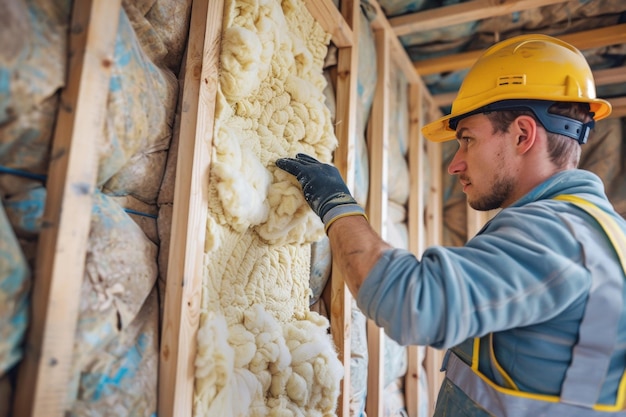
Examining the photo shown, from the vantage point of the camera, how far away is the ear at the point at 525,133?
1.10 m

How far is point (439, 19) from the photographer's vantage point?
2.07m

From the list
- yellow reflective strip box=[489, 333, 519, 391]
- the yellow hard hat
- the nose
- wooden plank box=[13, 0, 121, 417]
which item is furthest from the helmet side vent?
wooden plank box=[13, 0, 121, 417]

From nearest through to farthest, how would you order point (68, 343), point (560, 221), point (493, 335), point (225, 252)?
point (68, 343), point (560, 221), point (493, 335), point (225, 252)

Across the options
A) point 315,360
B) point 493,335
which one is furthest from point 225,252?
point 493,335

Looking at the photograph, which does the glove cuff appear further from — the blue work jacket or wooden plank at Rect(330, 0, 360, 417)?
wooden plank at Rect(330, 0, 360, 417)

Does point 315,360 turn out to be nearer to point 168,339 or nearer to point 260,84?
point 168,339

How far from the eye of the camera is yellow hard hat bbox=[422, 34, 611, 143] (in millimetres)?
1117

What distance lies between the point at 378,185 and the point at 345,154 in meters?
0.37

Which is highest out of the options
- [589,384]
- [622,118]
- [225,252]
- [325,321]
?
[622,118]

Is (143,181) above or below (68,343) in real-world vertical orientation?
above

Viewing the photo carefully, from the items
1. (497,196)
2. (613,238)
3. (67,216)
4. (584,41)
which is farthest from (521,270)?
(584,41)

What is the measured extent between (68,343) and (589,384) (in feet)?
2.94

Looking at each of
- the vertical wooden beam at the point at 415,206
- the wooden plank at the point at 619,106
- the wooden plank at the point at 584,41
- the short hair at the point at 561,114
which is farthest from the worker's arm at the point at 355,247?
the wooden plank at the point at 619,106

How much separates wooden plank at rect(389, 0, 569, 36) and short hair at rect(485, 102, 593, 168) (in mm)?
963
